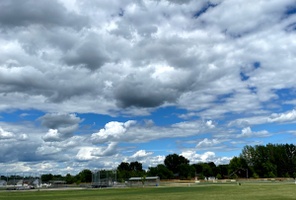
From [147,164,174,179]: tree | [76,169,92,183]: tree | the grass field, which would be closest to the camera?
the grass field

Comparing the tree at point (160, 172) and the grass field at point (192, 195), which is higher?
the tree at point (160, 172)

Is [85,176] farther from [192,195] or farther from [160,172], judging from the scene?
[192,195]

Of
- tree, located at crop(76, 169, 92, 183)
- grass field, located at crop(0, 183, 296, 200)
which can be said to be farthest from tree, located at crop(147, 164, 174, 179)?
grass field, located at crop(0, 183, 296, 200)

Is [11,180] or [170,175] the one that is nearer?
[11,180]

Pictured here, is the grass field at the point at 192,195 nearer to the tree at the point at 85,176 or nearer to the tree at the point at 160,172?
the tree at the point at 85,176

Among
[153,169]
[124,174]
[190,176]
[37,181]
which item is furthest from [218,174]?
[37,181]

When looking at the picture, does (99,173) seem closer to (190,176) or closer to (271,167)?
(190,176)

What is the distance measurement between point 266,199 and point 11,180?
517 ft

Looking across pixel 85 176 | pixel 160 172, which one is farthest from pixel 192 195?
pixel 85 176

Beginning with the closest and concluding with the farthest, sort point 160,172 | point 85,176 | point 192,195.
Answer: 1. point 192,195
2. point 85,176
3. point 160,172

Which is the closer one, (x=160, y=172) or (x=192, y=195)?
(x=192, y=195)

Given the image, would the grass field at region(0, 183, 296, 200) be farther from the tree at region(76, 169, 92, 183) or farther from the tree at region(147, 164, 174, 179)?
the tree at region(147, 164, 174, 179)

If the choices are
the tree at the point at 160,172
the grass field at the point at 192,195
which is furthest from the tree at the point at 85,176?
the grass field at the point at 192,195

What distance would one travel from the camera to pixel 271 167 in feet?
632
